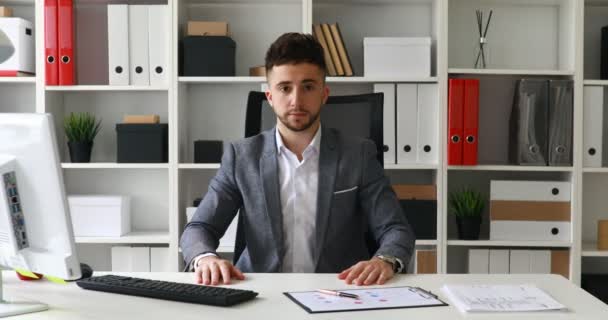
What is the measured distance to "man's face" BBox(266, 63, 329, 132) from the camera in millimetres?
1972

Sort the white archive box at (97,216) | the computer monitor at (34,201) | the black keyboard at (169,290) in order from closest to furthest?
the computer monitor at (34,201)
the black keyboard at (169,290)
the white archive box at (97,216)

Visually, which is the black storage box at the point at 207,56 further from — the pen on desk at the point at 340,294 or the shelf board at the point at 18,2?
the pen on desk at the point at 340,294

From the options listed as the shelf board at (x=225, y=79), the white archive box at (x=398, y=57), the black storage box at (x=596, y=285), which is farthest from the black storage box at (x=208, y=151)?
the black storage box at (x=596, y=285)

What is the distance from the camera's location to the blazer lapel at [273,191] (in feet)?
6.50

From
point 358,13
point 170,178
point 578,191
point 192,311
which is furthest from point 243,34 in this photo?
point 192,311

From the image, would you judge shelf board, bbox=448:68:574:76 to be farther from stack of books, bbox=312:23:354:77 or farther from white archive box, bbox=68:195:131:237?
white archive box, bbox=68:195:131:237

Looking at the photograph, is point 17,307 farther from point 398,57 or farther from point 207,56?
point 398,57

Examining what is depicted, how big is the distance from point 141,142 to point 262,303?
2.07 metres

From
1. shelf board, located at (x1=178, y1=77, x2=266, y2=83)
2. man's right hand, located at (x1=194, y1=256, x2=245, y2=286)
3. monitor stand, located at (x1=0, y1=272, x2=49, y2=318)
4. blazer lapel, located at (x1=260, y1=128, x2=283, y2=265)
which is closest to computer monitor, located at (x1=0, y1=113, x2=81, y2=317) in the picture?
monitor stand, located at (x1=0, y1=272, x2=49, y2=318)

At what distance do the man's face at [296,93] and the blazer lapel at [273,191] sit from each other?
0.10 meters

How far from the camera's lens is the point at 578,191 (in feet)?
10.8

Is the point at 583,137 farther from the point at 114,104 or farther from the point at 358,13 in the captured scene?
the point at 114,104

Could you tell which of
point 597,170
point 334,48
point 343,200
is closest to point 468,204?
point 597,170

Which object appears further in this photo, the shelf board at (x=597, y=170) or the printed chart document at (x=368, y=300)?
the shelf board at (x=597, y=170)
